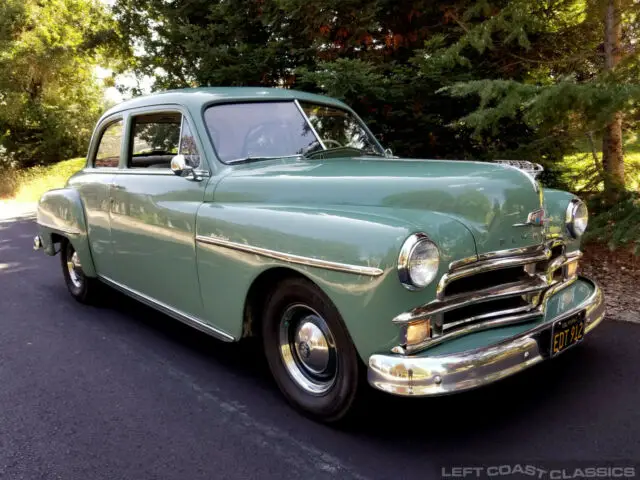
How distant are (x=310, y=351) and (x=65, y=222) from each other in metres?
3.17

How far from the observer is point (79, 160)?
19.2 metres

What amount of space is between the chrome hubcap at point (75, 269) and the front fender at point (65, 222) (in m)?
0.22

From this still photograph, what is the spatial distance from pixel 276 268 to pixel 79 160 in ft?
60.6

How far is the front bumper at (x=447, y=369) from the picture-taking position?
2291 mm

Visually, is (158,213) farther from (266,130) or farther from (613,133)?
(613,133)

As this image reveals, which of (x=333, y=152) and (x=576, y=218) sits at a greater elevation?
(x=333, y=152)

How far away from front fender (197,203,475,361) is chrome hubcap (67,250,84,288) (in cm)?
248

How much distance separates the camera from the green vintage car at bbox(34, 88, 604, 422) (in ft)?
7.89

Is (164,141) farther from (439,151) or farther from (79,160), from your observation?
(79,160)

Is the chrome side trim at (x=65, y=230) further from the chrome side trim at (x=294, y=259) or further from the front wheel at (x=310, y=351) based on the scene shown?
the front wheel at (x=310, y=351)

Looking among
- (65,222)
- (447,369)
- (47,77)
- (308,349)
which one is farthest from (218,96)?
(47,77)

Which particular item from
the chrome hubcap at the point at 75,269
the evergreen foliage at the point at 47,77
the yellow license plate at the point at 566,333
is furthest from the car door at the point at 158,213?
the evergreen foliage at the point at 47,77

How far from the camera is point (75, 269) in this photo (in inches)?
207

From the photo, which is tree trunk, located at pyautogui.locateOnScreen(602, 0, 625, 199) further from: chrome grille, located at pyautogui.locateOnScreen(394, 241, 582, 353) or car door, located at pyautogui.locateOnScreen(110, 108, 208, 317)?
car door, located at pyautogui.locateOnScreen(110, 108, 208, 317)
